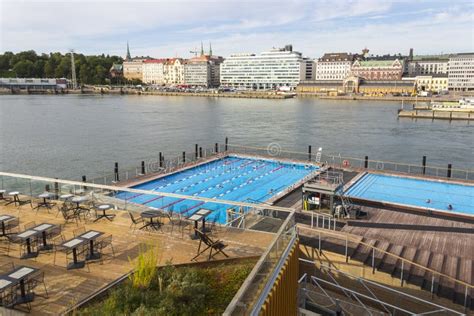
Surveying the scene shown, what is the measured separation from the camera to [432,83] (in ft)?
512

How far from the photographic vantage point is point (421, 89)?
6029 inches

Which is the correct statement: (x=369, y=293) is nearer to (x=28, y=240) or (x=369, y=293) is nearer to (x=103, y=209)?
(x=103, y=209)

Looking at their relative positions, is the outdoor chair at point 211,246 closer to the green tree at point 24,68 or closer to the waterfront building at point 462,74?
the waterfront building at point 462,74

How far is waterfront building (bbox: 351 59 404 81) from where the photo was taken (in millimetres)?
170750

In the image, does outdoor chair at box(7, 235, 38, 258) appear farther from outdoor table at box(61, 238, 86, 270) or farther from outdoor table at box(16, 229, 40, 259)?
outdoor table at box(61, 238, 86, 270)

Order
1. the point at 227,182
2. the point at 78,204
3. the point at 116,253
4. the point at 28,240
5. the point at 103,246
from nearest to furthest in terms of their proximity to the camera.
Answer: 1. the point at 28,240
2. the point at 116,253
3. the point at 103,246
4. the point at 78,204
5. the point at 227,182

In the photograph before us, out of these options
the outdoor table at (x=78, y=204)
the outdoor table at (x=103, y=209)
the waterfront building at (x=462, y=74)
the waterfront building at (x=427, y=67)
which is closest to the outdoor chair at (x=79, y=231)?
the outdoor table at (x=103, y=209)

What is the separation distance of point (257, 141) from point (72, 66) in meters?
151

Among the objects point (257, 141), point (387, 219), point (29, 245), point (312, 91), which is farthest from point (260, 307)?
point (312, 91)

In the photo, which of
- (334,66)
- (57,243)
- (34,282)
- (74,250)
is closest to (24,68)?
(334,66)

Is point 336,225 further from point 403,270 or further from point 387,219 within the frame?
point 403,270

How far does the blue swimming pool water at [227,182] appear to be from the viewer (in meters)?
21.1

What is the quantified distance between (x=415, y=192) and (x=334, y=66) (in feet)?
582

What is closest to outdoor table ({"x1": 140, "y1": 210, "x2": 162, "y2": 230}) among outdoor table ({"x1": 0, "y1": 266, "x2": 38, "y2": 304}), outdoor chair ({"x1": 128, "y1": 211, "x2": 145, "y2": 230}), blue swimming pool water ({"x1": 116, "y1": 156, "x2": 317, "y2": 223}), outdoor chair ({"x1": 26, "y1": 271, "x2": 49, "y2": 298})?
outdoor chair ({"x1": 128, "y1": 211, "x2": 145, "y2": 230})
